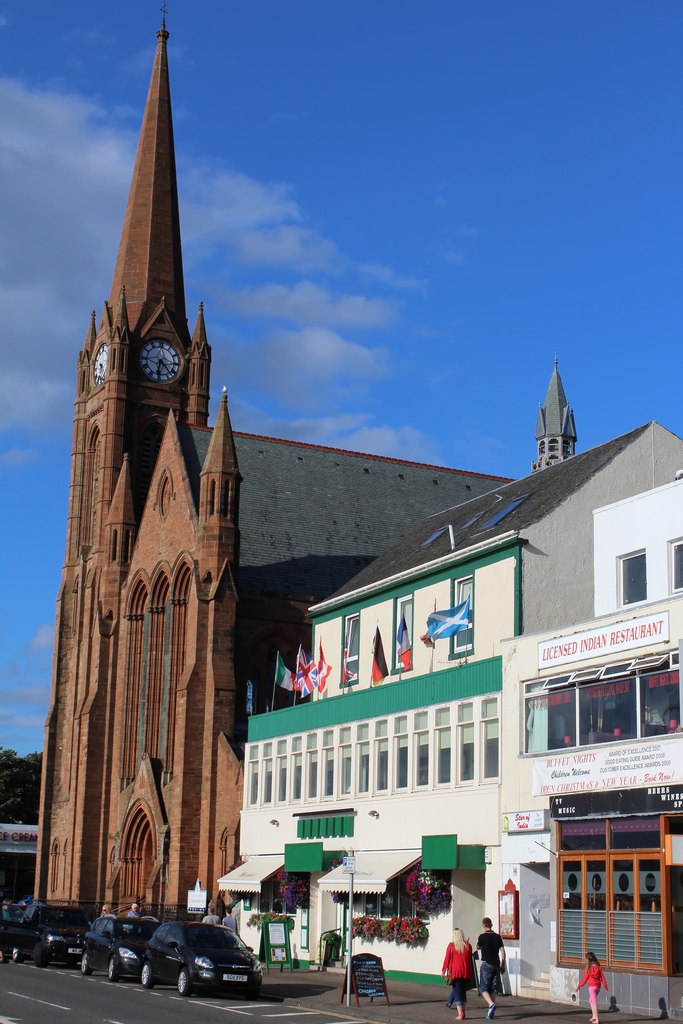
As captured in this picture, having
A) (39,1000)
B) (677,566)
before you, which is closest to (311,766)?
(677,566)

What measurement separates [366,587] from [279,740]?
621 cm

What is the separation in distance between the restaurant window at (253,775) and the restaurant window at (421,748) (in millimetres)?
11118

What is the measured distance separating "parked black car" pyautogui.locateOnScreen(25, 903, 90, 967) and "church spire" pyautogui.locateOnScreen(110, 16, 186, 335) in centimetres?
4580

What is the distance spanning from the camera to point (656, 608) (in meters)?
26.0

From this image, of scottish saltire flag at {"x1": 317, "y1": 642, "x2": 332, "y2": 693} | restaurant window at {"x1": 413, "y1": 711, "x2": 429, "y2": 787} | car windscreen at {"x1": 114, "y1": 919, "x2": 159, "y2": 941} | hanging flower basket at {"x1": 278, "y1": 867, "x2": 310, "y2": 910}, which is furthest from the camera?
scottish saltire flag at {"x1": 317, "y1": 642, "x2": 332, "y2": 693}

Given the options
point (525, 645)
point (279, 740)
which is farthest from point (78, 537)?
point (525, 645)

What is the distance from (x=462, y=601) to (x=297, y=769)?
30.6 feet

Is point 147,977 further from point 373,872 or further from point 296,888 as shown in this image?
point 296,888

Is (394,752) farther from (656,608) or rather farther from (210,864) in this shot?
(210,864)

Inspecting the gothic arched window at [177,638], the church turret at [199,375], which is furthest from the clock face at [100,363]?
the gothic arched window at [177,638]

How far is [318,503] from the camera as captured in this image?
→ 6594cm

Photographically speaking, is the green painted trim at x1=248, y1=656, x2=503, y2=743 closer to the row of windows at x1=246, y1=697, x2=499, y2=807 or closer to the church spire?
the row of windows at x1=246, y1=697, x2=499, y2=807

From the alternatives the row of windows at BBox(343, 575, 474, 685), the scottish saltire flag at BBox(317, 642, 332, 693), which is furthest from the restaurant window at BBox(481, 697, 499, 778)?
the scottish saltire flag at BBox(317, 642, 332, 693)

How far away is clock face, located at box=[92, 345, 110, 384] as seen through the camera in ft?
254
